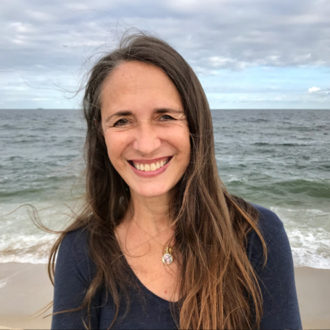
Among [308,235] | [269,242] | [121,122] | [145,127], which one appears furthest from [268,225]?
[308,235]

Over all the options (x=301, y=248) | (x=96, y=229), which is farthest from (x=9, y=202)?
(x=96, y=229)

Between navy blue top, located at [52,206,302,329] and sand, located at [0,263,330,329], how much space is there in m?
2.87

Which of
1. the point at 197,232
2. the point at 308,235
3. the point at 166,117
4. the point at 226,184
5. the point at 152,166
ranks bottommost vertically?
the point at 226,184

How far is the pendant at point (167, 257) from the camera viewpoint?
Result: 1856mm

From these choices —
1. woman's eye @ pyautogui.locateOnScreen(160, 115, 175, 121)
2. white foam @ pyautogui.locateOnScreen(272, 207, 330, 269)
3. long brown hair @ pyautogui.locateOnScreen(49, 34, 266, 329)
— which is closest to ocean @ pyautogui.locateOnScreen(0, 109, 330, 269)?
white foam @ pyautogui.locateOnScreen(272, 207, 330, 269)

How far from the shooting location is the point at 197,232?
183 centimetres

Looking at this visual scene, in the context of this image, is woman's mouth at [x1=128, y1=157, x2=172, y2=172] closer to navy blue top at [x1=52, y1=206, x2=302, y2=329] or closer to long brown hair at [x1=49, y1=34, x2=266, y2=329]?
long brown hair at [x1=49, y1=34, x2=266, y2=329]

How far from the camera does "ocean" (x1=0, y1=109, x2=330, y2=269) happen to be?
5.39 m

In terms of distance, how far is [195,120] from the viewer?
5.70 ft

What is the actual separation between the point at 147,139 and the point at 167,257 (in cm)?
65

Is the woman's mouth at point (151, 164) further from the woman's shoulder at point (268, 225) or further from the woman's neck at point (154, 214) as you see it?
the woman's shoulder at point (268, 225)

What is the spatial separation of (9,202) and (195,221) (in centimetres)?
936

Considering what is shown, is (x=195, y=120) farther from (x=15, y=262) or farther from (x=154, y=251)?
(x=15, y=262)

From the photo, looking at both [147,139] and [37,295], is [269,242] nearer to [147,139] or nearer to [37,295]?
[147,139]
